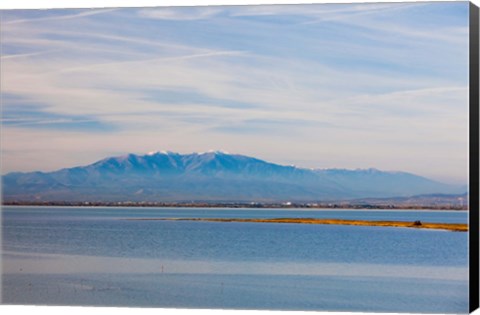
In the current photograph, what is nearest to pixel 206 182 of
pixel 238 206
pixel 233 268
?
pixel 238 206

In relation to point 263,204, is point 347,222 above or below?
below

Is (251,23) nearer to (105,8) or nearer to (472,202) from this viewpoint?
(105,8)

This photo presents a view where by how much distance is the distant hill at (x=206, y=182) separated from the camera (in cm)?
1861

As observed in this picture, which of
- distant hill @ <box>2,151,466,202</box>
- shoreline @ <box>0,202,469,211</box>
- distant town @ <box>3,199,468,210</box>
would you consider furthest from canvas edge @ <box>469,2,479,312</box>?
shoreline @ <box>0,202,469,211</box>

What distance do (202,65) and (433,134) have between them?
9.73 ft

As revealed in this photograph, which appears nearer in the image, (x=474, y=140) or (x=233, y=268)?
(x=474, y=140)

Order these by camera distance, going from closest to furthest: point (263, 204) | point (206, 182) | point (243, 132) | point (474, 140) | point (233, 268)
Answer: point (474, 140) → point (243, 132) → point (233, 268) → point (206, 182) → point (263, 204)

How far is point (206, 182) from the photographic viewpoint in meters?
19.7

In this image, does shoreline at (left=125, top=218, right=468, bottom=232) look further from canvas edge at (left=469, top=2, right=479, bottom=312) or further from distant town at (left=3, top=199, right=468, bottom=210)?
canvas edge at (left=469, top=2, right=479, bottom=312)

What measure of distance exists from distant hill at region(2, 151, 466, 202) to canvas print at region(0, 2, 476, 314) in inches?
1.3

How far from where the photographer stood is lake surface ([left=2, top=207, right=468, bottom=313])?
18.0 m

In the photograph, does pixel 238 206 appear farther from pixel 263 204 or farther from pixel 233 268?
pixel 233 268

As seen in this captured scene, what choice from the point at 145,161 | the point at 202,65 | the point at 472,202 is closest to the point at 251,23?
the point at 202,65

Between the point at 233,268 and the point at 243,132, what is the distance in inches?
69.9
